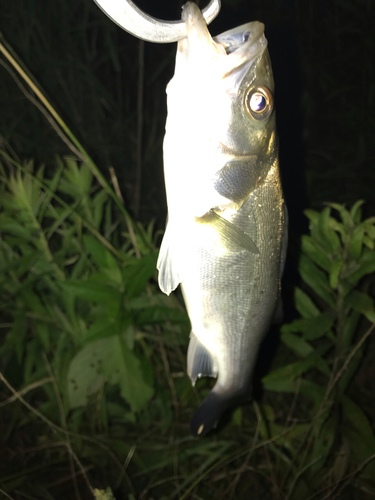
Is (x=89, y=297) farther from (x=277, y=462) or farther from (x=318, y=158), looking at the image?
(x=318, y=158)

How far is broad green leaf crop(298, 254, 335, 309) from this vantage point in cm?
167

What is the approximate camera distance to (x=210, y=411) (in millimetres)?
1016

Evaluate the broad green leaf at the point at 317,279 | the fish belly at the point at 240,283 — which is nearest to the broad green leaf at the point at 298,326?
the broad green leaf at the point at 317,279

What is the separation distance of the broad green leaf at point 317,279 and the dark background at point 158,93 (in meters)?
1.14

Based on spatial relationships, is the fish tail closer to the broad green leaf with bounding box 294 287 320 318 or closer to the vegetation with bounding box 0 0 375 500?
the vegetation with bounding box 0 0 375 500

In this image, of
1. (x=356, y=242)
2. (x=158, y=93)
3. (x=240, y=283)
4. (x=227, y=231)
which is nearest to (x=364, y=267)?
(x=356, y=242)

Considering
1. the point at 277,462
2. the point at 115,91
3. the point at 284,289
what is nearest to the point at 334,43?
the point at 115,91

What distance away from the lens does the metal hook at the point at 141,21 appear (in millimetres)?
523

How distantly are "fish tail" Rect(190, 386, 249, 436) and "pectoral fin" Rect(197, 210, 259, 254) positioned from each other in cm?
48

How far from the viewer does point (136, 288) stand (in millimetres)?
1585

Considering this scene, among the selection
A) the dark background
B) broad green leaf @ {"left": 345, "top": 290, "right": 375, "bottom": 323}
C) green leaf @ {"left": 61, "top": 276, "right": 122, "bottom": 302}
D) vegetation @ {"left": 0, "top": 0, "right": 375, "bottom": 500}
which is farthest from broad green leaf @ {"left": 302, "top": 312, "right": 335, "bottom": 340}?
the dark background

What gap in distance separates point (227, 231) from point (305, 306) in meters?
1.20

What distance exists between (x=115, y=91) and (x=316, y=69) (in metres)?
1.61

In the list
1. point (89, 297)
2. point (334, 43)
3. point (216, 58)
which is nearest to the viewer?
point (216, 58)
